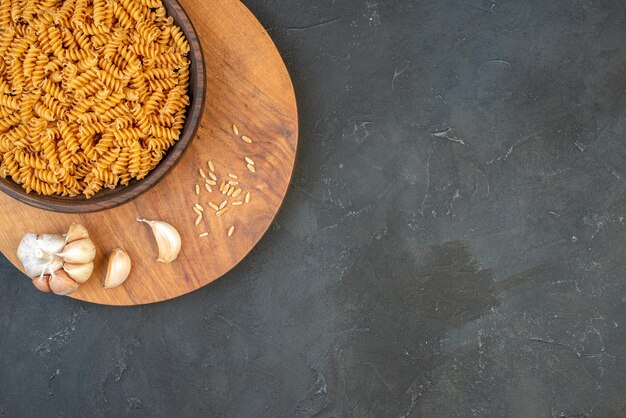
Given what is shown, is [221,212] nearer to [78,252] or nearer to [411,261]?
[78,252]

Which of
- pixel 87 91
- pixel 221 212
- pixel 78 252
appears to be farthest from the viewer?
pixel 221 212

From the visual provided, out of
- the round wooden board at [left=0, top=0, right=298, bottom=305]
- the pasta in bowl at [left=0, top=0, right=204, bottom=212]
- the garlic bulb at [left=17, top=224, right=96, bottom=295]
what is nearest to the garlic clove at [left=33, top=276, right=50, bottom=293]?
the garlic bulb at [left=17, top=224, right=96, bottom=295]

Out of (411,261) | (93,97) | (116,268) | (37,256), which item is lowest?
(411,261)

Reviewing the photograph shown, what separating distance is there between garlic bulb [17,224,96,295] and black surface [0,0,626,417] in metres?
0.29

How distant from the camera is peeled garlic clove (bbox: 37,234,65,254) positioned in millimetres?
1762

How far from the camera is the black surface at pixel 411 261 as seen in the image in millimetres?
2016

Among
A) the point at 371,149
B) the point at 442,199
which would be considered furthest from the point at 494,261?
the point at 371,149

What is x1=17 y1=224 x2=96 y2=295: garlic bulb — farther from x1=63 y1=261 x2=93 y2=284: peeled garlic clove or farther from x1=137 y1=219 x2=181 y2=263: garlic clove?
x1=137 y1=219 x2=181 y2=263: garlic clove

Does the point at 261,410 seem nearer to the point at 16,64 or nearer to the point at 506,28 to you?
the point at 16,64

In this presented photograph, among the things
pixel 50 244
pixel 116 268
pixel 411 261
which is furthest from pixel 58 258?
pixel 411 261

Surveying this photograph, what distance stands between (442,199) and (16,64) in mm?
1349

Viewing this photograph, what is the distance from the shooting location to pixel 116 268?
71.3 inches

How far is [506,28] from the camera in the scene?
2.01m

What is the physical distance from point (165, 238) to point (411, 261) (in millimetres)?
817
